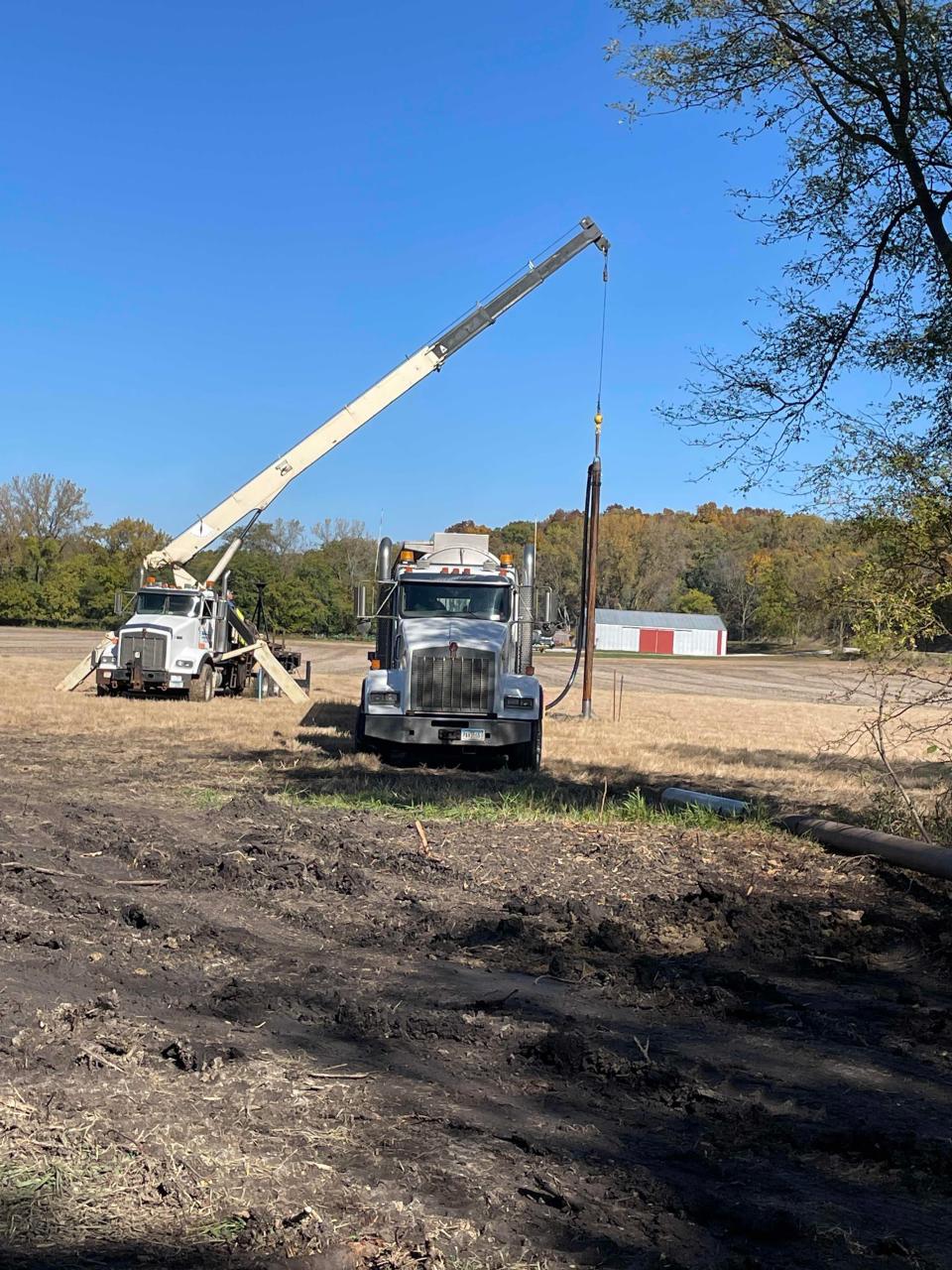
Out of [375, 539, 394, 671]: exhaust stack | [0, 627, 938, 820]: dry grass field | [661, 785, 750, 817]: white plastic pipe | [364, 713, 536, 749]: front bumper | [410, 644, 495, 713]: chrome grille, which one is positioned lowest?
[0, 627, 938, 820]: dry grass field

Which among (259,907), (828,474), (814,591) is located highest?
(828,474)

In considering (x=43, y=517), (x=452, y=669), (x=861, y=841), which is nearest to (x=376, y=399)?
(x=452, y=669)

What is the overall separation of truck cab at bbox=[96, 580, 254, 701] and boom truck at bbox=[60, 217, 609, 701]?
2 centimetres

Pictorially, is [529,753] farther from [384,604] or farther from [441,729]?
[384,604]

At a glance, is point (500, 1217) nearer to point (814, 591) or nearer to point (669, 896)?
point (669, 896)

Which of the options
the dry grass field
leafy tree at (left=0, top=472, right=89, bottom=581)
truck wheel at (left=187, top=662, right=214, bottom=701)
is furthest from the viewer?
leafy tree at (left=0, top=472, right=89, bottom=581)

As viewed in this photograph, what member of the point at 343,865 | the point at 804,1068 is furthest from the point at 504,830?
the point at 804,1068

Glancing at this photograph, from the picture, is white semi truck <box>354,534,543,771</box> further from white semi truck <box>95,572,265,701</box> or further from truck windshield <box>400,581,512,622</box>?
white semi truck <box>95,572,265,701</box>

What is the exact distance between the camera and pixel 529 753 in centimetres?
1603

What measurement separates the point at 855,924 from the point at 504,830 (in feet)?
11.7

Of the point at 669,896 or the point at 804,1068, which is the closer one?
the point at 804,1068

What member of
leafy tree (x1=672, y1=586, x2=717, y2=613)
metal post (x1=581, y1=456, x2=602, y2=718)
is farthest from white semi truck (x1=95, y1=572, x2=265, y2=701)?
leafy tree (x1=672, y1=586, x2=717, y2=613)

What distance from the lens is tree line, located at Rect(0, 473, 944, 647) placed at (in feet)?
34.7

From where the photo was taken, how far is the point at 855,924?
7852 millimetres
